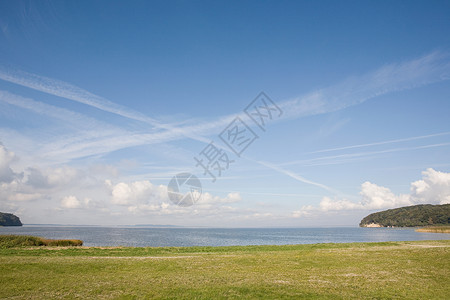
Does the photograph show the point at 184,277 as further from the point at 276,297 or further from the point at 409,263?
the point at 409,263

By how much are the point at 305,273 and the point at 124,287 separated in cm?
1312

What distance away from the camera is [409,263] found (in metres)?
25.9

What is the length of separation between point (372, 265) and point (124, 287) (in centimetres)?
2059

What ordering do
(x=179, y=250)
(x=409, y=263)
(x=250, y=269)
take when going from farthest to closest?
1. (x=179, y=250)
2. (x=409, y=263)
3. (x=250, y=269)

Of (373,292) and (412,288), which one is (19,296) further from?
(412,288)

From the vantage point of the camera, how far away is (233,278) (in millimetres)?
20234

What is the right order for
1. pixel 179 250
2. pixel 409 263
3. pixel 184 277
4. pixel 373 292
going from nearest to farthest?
pixel 373 292
pixel 184 277
pixel 409 263
pixel 179 250

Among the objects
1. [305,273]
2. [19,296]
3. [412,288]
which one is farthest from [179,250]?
[412,288]

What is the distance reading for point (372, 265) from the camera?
25406 millimetres

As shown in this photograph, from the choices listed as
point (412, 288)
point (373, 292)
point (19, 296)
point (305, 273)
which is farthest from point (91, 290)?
point (412, 288)

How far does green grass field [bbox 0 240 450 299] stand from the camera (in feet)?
53.2

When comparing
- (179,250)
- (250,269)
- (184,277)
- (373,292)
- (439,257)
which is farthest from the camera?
(179,250)

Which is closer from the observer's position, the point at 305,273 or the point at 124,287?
the point at 124,287

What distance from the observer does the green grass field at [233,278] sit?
16203 millimetres
